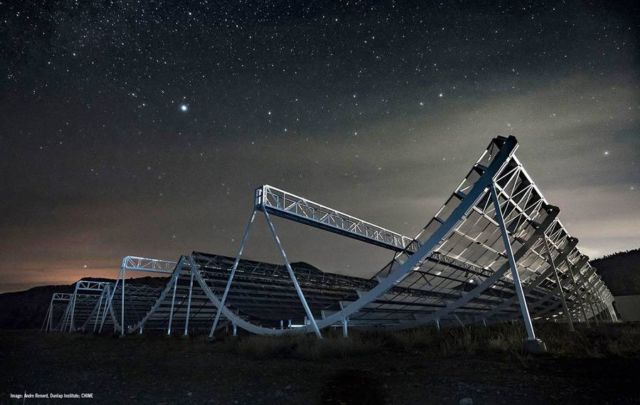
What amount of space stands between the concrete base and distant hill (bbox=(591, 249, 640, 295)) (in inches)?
4461

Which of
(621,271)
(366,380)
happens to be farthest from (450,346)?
(621,271)

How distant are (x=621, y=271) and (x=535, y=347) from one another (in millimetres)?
135502

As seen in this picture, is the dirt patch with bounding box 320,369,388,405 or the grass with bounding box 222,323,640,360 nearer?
the dirt patch with bounding box 320,369,388,405

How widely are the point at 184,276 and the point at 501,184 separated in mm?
23585

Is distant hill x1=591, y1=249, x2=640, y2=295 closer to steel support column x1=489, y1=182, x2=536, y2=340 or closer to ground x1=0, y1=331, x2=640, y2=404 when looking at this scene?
steel support column x1=489, y1=182, x2=536, y2=340

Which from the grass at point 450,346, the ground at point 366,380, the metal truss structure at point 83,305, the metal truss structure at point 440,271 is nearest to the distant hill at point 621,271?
the metal truss structure at point 440,271

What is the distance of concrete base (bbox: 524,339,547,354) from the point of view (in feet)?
28.2

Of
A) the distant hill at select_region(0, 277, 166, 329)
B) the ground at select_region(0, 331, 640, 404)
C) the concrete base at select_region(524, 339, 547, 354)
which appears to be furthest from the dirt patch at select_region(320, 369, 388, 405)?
the distant hill at select_region(0, 277, 166, 329)

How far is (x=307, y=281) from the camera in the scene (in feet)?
72.8

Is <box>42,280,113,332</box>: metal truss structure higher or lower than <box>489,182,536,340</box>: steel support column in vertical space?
higher

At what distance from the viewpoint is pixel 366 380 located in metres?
7.06

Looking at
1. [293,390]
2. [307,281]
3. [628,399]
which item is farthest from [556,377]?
[307,281]

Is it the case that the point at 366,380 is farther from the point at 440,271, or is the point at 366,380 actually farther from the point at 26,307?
the point at 26,307

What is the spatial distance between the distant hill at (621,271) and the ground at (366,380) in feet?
377
